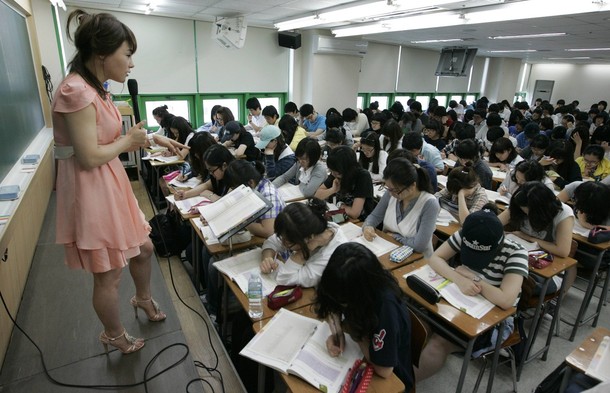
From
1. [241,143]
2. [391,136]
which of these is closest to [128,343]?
[241,143]

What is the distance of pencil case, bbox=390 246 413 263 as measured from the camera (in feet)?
6.98

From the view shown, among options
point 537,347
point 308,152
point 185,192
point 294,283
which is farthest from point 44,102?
point 537,347

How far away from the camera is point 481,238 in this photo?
1773 mm

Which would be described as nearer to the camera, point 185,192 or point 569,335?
point 569,335

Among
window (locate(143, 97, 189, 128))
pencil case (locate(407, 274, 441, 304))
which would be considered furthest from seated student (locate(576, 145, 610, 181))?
window (locate(143, 97, 189, 128))

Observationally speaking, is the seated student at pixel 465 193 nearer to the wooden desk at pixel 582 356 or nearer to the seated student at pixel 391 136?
the wooden desk at pixel 582 356

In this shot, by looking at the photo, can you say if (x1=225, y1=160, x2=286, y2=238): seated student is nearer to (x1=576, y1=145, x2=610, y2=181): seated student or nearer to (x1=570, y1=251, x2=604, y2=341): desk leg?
(x1=570, y1=251, x2=604, y2=341): desk leg

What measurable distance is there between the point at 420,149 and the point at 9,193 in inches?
151

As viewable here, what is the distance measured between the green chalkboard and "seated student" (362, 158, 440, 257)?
2.82 metres

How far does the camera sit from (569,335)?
8.55ft

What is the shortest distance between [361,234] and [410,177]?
0.53m

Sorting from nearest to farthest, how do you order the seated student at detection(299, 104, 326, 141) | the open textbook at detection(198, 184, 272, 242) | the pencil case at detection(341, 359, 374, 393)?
the pencil case at detection(341, 359, 374, 393) < the open textbook at detection(198, 184, 272, 242) < the seated student at detection(299, 104, 326, 141)

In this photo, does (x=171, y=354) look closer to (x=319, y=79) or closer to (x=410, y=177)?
(x=410, y=177)

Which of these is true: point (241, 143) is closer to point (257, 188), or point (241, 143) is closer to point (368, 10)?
point (257, 188)
